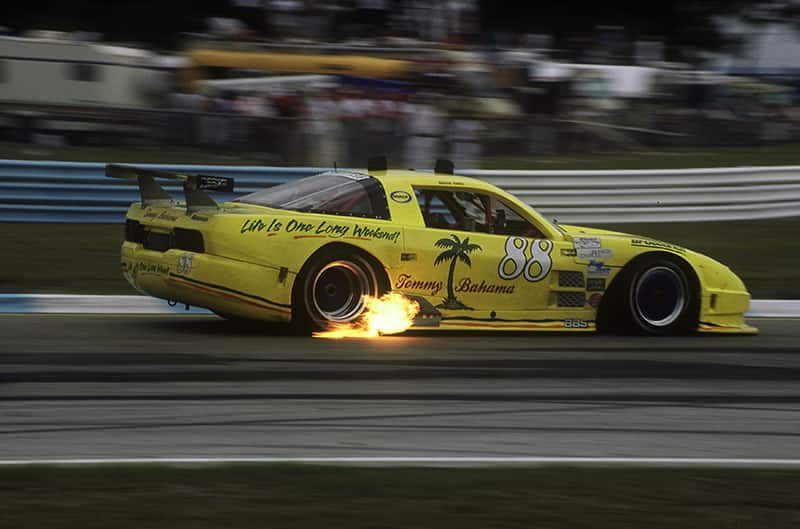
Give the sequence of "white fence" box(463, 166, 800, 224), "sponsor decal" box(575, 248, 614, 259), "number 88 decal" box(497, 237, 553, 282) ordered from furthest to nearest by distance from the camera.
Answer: "white fence" box(463, 166, 800, 224)
"sponsor decal" box(575, 248, 614, 259)
"number 88 decal" box(497, 237, 553, 282)

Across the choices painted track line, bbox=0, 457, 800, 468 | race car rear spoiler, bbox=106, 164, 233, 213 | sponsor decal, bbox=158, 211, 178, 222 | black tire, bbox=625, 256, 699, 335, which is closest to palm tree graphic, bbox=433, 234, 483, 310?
black tire, bbox=625, 256, 699, 335

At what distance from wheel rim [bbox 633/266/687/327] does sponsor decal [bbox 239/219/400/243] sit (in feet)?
6.74

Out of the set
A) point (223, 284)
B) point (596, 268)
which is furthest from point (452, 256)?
point (223, 284)

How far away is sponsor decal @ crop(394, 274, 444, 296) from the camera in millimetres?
8539

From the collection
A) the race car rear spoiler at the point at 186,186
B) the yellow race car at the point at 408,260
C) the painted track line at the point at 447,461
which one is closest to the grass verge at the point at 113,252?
the race car rear spoiler at the point at 186,186

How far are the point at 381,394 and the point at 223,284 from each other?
6.25ft

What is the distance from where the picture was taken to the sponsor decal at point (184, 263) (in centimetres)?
817

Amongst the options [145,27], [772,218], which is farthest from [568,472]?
[145,27]

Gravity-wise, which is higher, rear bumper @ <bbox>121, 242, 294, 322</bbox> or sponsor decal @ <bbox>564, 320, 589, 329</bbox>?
rear bumper @ <bbox>121, 242, 294, 322</bbox>

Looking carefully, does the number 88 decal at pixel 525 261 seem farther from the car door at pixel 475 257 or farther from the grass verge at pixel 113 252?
the grass verge at pixel 113 252

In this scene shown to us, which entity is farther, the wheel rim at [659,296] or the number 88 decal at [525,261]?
the wheel rim at [659,296]

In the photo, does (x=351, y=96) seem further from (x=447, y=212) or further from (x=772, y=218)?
(x=447, y=212)

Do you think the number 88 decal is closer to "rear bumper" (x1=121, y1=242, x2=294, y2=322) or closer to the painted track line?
"rear bumper" (x1=121, y1=242, x2=294, y2=322)

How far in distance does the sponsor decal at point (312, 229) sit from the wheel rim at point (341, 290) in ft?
0.63
